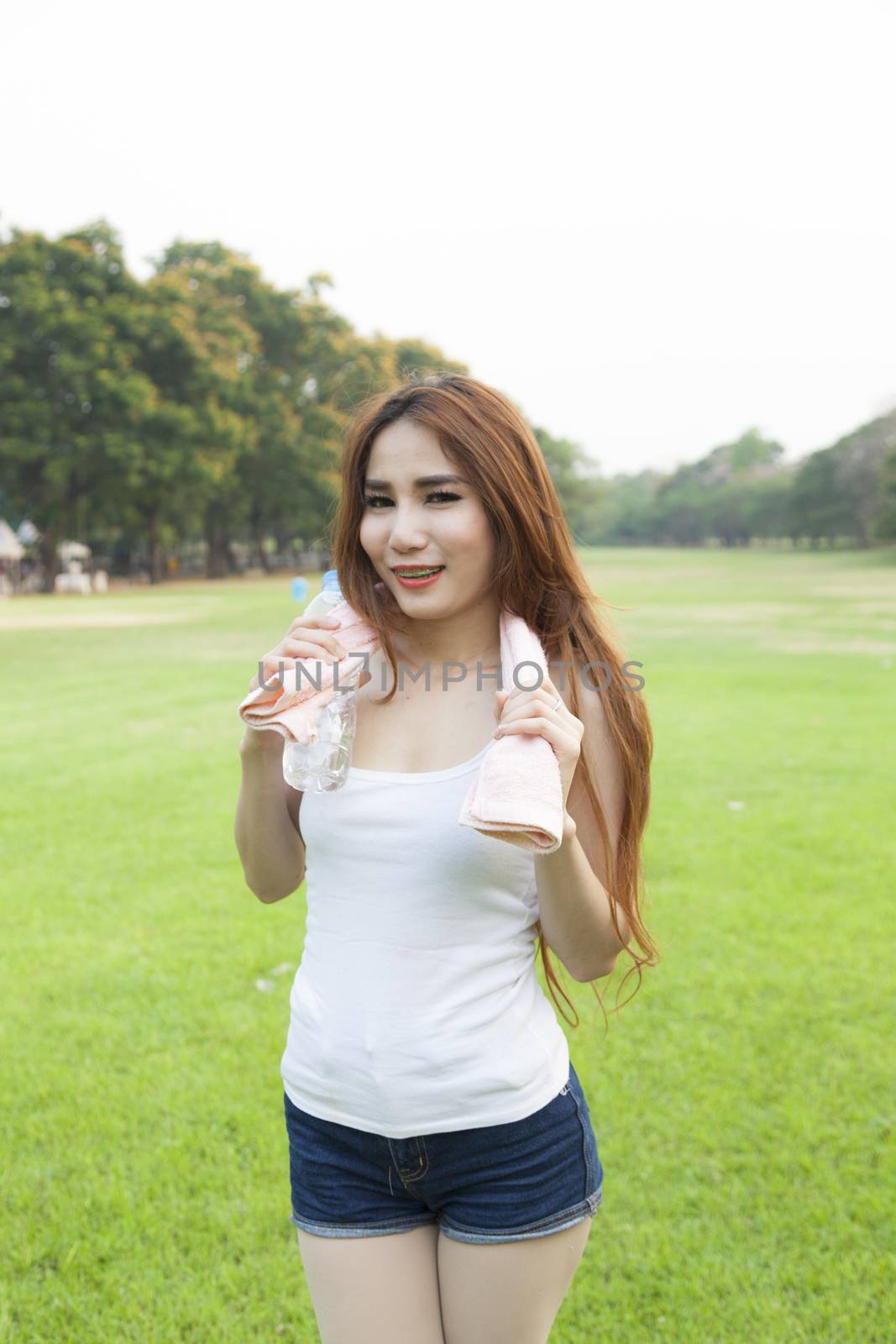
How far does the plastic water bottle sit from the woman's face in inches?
6.8

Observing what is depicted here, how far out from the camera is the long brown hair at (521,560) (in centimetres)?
182

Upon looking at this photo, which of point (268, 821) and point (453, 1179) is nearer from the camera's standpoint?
point (453, 1179)

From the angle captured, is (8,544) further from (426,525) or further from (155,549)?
(426,525)

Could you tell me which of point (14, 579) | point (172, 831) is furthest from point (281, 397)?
point (172, 831)

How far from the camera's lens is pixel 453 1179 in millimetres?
1691

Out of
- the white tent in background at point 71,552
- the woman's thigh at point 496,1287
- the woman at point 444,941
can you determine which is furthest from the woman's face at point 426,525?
the white tent in background at point 71,552

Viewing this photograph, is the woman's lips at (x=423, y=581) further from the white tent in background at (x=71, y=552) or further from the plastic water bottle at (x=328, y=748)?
the white tent in background at (x=71, y=552)

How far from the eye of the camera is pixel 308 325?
4641cm

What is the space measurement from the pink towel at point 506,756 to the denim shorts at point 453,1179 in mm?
533

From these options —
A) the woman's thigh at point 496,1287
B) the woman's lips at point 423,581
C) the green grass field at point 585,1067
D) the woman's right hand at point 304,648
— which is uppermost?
the woman's lips at point 423,581

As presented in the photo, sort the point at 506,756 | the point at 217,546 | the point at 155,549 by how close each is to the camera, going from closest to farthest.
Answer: the point at 506,756, the point at 155,549, the point at 217,546

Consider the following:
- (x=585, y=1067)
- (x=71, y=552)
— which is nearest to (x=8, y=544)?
(x=71, y=552)

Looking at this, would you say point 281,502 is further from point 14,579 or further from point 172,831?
point 172,831

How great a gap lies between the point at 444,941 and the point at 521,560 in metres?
0.66
